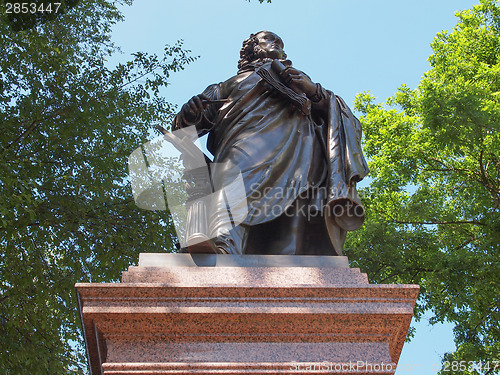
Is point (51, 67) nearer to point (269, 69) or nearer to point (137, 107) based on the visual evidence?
point (137, 107)

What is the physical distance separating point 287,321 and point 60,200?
589 cm

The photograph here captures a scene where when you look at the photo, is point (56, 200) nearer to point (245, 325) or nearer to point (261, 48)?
point (261, 48)

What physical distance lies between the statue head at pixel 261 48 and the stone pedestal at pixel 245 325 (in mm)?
3029

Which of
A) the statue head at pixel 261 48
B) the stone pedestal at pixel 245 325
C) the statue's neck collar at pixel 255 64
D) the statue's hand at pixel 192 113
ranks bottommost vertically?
the stone pedestal at pixel 245 325

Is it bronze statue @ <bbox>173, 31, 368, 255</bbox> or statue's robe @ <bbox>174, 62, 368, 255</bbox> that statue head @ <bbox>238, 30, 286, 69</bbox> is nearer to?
bronze statue @ <bbox>173, 31, 368, 255</bbox>

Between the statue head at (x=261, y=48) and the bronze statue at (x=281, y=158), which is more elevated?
the statue head at (x=261, y=48)

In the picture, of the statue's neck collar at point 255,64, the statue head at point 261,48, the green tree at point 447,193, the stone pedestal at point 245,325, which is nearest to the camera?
the stone pedestal at point 245,325

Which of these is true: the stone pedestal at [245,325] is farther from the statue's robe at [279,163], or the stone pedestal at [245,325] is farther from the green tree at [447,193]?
the green tree at [447,193]

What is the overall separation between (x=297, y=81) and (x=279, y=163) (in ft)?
2.73

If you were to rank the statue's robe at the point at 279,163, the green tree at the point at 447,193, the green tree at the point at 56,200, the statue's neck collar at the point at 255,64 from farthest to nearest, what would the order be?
the green tree at the point at 447,193 → the green tree at the point at 56,200 → the statue's neck collar at the point at 255,64 → the statue's robe at the point at 279,163

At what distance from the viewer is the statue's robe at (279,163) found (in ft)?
15.6

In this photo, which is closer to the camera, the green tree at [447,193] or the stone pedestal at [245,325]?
the stone pedestal at [245,325]

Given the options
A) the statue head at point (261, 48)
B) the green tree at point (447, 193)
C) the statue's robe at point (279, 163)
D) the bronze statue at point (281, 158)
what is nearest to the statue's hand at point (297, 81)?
the bronze statue at point (281, 158)

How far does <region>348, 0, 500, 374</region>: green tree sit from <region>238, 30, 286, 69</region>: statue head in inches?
230
